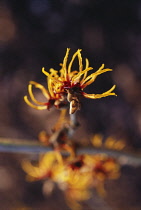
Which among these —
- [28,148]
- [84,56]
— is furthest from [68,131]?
[84,56]

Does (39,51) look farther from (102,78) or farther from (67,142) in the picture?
(67,142)

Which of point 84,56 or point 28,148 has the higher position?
point 84,56

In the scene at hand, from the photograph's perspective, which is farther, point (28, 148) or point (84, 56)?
point (84, 56)

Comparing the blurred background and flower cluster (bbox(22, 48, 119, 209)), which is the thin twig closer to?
flower cluster (bbox(22, 48, 119, 209))

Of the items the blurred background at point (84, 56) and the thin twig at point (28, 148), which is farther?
the blurred background at point (84, 56)

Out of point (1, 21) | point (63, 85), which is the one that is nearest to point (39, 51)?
point (1, 21)

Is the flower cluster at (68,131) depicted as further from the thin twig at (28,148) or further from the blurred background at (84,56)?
the blurred background at (84,56)

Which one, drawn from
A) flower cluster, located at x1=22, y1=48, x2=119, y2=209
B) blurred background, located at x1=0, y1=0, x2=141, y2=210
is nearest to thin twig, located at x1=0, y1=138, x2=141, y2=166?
flower cluster, located at x1=22, y1=48, x2=119, y2=209

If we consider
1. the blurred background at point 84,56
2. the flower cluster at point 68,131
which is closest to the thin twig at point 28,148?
the flower cluster at point 68,131

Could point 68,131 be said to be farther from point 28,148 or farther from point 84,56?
point 84,56
